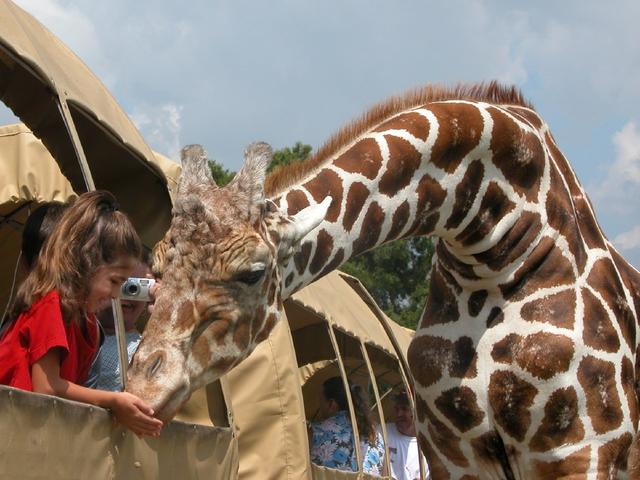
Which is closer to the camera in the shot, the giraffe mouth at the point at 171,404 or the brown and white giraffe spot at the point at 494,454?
the giraffe mouth at the point at 171,404

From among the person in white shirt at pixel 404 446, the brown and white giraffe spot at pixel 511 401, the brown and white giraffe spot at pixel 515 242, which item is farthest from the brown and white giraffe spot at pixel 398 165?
the person in white shirt at pixel 404 446

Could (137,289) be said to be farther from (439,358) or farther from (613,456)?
(613,456)

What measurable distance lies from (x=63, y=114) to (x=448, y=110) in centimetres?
162

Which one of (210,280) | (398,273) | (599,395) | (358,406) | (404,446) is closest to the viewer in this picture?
(210,280)

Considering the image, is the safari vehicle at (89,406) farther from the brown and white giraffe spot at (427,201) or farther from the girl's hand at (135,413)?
the brown and white giraffe spot at (427,201)

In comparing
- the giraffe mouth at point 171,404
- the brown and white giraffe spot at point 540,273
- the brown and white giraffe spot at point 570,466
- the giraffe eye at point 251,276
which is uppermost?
the brown and white giraffe spot at point 540,273

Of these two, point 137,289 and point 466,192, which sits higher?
point 466,192

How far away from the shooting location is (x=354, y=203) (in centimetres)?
386

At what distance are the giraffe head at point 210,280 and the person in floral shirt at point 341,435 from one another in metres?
4.27

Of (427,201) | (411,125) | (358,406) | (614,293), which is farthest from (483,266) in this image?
(358,406)

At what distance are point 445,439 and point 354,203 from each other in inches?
48.7

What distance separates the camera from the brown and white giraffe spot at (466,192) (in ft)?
13.7

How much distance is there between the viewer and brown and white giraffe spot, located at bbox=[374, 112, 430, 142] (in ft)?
13.4

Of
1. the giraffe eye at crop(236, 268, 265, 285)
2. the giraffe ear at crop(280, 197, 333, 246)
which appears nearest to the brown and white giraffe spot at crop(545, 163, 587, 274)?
the giraffe ear at crop(280, 197, 333, 246)
